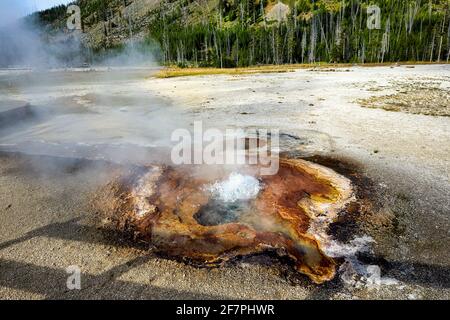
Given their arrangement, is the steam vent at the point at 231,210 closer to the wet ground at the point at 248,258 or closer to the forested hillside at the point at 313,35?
the wet ground at the point at 248,258

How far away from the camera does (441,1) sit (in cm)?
8869

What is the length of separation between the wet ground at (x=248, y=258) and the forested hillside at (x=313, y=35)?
6103 centimetres

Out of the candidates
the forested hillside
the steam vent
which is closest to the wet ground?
the steam vent

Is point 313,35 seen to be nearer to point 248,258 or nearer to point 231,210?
point 231,210

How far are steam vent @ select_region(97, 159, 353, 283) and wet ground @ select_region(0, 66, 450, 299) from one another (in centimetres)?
32

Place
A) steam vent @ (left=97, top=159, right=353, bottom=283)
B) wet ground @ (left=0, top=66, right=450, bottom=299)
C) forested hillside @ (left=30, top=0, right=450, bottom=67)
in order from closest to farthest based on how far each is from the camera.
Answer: wet ground @ (left=0, top=66, right=450, bottom=299), steam vent @ (left=97, top=159, right=353, bottom=283), forested hillside @ (left=30, top=0, right=450, bottom=67)

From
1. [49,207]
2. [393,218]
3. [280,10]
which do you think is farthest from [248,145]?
[280,10]

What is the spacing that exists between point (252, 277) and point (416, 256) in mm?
2974

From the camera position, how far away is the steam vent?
6.33 meters

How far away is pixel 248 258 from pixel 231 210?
1.79 metres

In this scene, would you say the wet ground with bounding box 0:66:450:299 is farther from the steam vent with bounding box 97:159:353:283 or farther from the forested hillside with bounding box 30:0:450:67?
the forested hillside with bounding box 30:0:450:67

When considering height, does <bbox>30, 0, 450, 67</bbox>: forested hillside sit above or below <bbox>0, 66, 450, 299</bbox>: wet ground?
above

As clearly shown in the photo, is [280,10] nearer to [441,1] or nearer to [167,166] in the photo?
[441,1]

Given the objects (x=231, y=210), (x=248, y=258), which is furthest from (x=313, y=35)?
(x=248, y=258)
